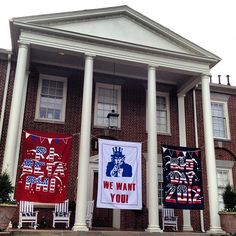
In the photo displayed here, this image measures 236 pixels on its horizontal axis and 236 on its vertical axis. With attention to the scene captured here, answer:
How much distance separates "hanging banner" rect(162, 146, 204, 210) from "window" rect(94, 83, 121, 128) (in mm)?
3278

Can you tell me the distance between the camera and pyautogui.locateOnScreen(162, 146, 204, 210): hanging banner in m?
11.4

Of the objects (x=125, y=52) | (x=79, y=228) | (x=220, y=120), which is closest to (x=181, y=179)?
(x=79, y=228)

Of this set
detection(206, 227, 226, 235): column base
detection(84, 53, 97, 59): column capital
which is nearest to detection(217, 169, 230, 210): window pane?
detection(206, 227, 226, 235): column base

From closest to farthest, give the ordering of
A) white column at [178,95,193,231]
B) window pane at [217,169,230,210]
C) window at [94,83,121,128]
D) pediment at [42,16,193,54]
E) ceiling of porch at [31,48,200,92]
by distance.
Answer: pediment at [42,16,193,54]
ceiling of porch at [31,48,200,92]
white column at [178,95,193,231]
window at [94,83,121,128]
window pane at [217,169,230,210]

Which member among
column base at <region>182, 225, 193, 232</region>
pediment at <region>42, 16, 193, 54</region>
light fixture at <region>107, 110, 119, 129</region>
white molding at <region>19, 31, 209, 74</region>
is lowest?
column base at <region>182, 225, 193, 232</region>

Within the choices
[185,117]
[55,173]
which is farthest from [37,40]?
[185,117]

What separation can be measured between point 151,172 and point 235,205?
306 cm

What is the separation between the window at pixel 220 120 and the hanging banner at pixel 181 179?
3.98 metres

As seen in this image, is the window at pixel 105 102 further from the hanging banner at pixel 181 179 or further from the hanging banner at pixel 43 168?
the hanging banner at pixel 181 179

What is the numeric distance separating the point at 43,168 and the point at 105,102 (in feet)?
14.8

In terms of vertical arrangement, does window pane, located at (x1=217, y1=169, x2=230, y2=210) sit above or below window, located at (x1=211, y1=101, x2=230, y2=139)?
below

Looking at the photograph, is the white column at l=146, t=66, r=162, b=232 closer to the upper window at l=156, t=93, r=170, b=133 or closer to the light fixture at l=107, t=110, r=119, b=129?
the light fixture at l=107, t=110, r=119, b=129

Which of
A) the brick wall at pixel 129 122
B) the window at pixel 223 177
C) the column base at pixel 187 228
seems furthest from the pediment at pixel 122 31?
the column base at pixel 187 228

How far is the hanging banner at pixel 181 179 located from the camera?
37.4ft
